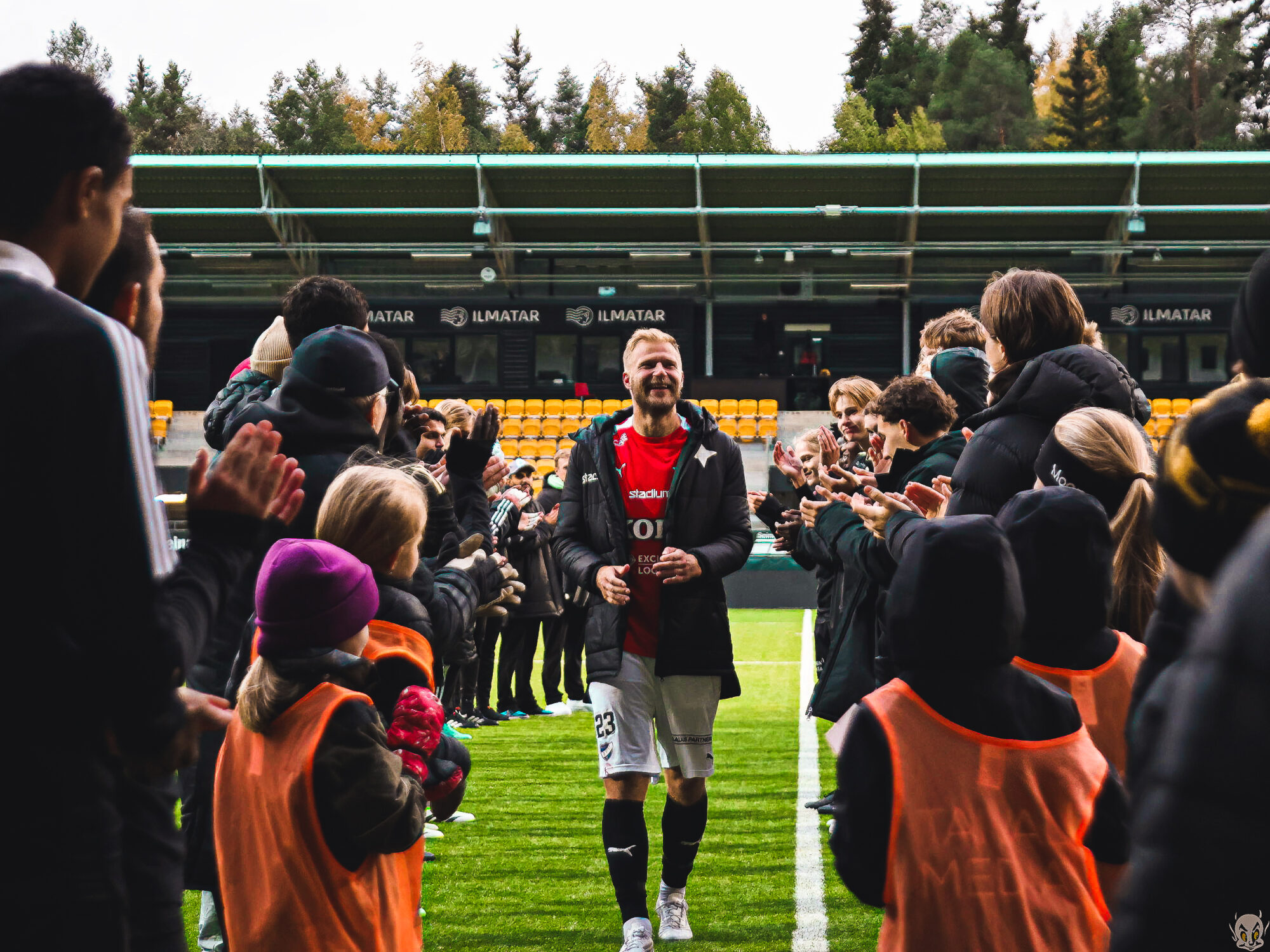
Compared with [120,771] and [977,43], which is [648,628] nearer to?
[120,771]

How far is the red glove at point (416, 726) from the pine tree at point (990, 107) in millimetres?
80662

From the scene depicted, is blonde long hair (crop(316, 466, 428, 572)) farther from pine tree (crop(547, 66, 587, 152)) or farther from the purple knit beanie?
pine tree (crop(547, 66, 587, 152))

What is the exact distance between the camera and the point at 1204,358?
33.1 meters

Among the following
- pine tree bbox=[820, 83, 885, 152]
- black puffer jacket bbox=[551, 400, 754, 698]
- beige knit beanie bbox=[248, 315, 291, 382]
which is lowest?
black puffer jacket bbox=[551, 400, 754, 698]

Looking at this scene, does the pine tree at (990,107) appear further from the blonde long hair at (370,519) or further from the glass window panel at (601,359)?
the blonde long hair at (370,519)

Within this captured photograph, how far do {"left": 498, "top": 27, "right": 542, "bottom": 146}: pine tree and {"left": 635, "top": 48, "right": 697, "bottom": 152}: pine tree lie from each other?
7859 mm

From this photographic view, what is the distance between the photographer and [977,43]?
83000mm

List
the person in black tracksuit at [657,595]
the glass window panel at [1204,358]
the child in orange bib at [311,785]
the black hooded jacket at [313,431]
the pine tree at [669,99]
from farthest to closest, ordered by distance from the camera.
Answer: the pine tree at [669,99] → the glass window panel at [1204,358] → the person in black tracksuit at [657,595] → the black hooded jacket at [313,431] → the child in orange bib at [311,785]

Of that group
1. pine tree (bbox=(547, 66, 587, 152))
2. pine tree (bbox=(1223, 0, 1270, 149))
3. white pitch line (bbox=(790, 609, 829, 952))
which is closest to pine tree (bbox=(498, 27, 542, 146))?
pine tree (bbox=(547, 66, 587, 152))

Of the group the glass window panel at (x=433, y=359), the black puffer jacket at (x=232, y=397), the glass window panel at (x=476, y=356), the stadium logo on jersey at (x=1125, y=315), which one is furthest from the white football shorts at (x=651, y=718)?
the stadium logo on jersey at (x=1125, y=315)

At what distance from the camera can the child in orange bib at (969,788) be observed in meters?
2.52

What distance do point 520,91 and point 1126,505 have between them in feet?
294

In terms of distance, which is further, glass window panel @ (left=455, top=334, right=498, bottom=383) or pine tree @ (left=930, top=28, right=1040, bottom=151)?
pine tree @ (left=930, top=28, right=1040, bottom=151)

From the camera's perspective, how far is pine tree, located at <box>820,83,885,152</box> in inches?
3012
